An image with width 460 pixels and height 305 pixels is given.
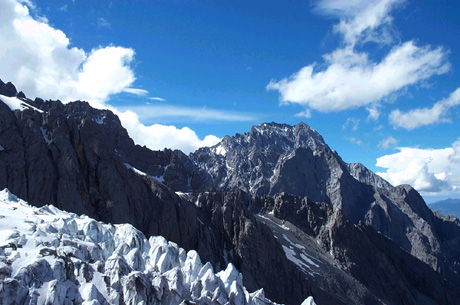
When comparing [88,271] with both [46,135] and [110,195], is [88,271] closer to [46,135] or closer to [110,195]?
[110,195]

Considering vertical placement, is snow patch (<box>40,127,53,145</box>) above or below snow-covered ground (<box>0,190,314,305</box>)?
above

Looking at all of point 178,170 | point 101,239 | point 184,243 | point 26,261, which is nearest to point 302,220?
point 178,170

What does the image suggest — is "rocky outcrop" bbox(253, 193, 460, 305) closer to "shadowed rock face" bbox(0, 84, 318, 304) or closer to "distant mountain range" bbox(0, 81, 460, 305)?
"distant mountain range" bbox(0, 81, 460, 305)

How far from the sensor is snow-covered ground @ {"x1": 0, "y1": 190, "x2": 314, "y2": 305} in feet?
107

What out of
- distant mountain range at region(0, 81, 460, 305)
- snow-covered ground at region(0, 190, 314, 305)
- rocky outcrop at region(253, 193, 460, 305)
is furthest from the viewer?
rocky outcrop at region(253, 193, 460, 305)

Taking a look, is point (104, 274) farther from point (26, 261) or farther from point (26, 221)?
point (26, 221)

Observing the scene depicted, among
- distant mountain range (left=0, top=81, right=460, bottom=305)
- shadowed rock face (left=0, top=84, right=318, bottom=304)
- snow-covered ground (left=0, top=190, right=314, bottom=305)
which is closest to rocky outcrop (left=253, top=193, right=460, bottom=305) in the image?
distant mountain range (left=0, top=81, right=460, bottom=305)

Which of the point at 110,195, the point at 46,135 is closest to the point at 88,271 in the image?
the point at 110,195

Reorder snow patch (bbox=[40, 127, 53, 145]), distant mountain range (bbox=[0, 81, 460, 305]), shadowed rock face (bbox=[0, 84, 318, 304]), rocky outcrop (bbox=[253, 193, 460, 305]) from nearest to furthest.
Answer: shadowed rock face (bbox=[0, 84, 318, 304]) < distant mountain range (bbox=[0, 81, 460, 305]) < snow patch (bbox=[40, 127, 53, 145]) < rocky outcrop (bbox=[253, 193, 460, 305])

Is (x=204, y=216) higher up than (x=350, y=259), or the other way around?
(x=204, y=216)

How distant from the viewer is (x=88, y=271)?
37594mm

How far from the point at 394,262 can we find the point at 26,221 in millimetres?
166268

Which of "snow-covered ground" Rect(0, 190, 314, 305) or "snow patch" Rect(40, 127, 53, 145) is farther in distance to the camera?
"snow patch" Rect(40, 127, 53, 145)

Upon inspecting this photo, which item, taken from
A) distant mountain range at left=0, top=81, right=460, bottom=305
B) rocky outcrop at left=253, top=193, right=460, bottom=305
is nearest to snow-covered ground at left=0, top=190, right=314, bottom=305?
distant mountain range at left=0, top=81, right=460, bottom=305
